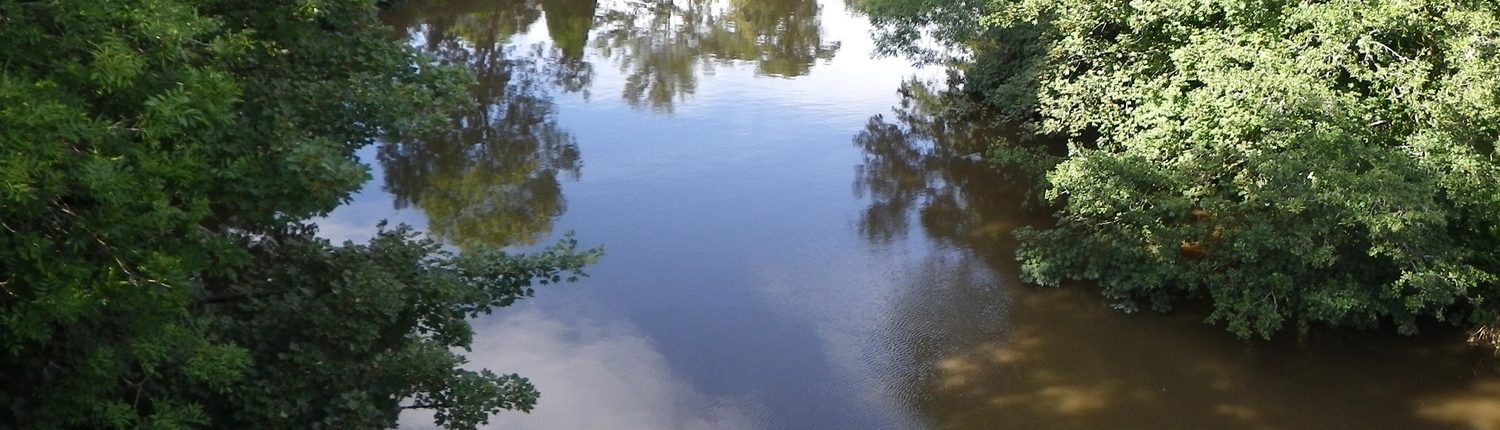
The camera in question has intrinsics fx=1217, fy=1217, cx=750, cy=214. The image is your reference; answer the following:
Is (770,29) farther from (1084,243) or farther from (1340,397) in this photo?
(1340,397)

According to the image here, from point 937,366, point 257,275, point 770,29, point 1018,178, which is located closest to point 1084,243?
point 937,366

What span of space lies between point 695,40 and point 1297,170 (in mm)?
16411

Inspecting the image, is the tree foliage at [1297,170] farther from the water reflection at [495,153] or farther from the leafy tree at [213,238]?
the water reflection at [495,153]

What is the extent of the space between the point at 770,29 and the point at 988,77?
9.66m

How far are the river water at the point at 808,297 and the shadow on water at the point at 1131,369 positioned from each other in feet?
0.08

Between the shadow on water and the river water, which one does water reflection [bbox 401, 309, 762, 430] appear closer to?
the river water

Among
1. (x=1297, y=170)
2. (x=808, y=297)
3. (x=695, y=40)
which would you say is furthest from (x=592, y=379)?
(x=695, y=40)

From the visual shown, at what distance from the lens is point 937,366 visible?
1036 cm

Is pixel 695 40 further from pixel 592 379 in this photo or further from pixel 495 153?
pixel 592 379

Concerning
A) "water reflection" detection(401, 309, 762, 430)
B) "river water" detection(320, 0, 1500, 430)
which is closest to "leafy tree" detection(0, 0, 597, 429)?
"water reflection" detection(401, 309, 762, 430)

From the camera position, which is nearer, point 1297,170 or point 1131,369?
point 1297,170

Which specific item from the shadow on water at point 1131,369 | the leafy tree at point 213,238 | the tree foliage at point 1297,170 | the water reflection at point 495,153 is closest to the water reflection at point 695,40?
the water reflection at point 495,153

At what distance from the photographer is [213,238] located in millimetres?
5602

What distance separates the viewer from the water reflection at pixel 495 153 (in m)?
13.4
